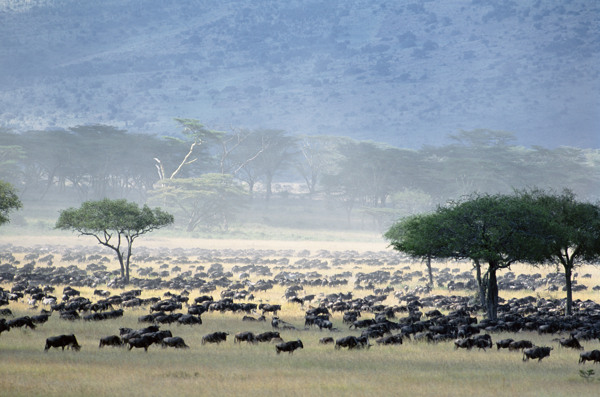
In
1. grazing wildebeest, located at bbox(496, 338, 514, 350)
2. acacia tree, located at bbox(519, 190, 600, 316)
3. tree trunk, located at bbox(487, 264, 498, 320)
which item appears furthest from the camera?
acacia tree, located at bbox(519, 190, 600, 316)

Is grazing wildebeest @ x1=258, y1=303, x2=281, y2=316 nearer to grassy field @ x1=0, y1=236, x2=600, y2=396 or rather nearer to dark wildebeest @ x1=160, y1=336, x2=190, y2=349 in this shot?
grassy field @ x1=0, y1=236, x2=600, y2=396

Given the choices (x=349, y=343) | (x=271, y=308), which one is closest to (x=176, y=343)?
(x=349, y=343)

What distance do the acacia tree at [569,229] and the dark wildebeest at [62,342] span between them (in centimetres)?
1932

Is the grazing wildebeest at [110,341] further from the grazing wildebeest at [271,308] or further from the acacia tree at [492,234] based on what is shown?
the acacia tree at [492,234]

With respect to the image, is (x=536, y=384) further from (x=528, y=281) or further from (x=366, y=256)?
(x=366, y=256)

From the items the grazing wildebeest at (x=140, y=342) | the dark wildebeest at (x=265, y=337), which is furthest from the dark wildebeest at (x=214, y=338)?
the grazing wildebeest at (x=140, y=342)

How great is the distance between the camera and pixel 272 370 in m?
18.1

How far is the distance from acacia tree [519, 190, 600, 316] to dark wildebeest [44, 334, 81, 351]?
63.4 feet

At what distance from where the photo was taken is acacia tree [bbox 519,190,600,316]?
29531 mm

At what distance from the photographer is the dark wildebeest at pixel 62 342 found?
20.1 metres

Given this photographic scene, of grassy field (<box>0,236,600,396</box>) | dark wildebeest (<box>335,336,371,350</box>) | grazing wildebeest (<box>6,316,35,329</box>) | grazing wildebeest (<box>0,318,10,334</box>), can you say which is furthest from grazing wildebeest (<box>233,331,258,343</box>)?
grazing wildebeest (<box>0,318,10,334</box>)

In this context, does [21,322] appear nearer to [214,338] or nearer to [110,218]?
[214,338]

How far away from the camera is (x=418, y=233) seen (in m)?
31.0

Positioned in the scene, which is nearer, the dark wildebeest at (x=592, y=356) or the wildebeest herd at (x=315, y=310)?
the dark wildebeest at (x=592, y=356)
